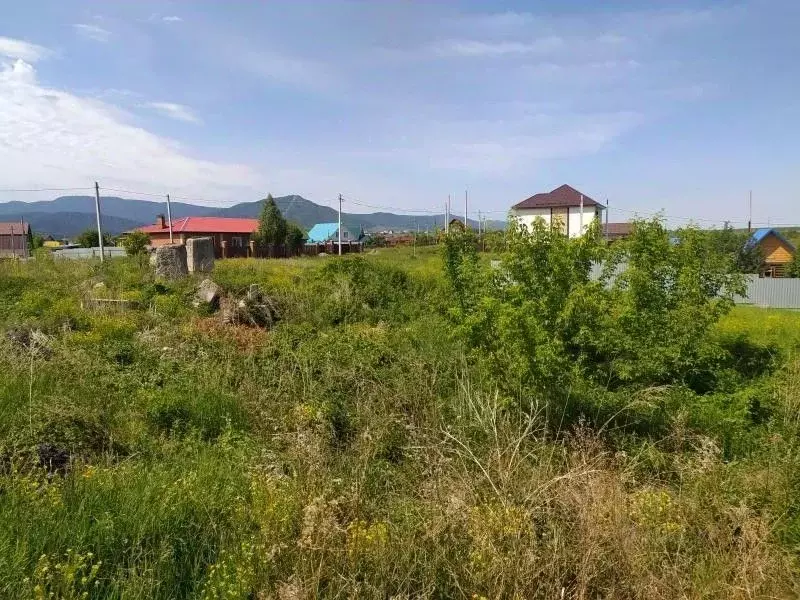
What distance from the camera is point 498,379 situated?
17.0ft

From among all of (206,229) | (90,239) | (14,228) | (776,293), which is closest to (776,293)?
(776,293)

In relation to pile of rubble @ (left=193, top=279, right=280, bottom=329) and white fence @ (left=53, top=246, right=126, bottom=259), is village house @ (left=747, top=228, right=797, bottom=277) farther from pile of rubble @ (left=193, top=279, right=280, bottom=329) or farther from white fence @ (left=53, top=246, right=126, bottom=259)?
white fence @ (left=53, top=246, right=126, bottom=259)

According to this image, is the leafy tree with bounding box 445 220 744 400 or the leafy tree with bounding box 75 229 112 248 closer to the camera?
the leafy tree with bounding box 445 220 744 400

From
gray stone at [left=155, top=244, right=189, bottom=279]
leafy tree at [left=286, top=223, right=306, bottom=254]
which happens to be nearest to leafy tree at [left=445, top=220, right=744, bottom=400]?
gray stone at [left=155, top=244, right=189, bottom=279]

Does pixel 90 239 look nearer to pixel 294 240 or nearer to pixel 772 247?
pixel 294 240

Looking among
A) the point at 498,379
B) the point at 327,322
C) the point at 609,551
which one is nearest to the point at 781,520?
the point at 609,551

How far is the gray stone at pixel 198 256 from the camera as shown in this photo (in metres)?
12.9

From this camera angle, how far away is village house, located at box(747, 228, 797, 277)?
1249 inches

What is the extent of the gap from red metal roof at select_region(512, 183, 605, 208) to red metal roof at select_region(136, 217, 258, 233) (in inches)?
1077

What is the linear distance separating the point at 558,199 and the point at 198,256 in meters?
34.9

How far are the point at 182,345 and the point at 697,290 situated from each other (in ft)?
21.9

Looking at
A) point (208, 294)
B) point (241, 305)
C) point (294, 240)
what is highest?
point (294, 240)

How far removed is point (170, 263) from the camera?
12.2 m

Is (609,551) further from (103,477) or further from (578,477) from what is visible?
(103,477)
